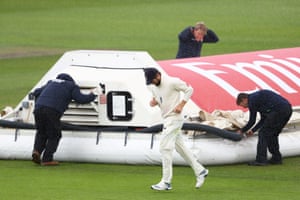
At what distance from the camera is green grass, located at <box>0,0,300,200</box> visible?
15.9 meters

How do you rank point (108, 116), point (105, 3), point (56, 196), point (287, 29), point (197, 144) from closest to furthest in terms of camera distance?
point (56, 196), point (197, 144), point (108, 116), point (287, 29), point (105, 3)

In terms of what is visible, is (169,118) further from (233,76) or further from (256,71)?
(256,71)

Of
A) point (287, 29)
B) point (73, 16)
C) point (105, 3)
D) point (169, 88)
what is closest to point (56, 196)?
point (169, 88)

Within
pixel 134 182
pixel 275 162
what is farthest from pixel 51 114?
pixel 275 162

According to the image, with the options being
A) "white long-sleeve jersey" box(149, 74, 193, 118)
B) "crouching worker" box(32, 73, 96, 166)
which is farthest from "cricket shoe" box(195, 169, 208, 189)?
"crouching worker" box(32, 73, 96, 166)

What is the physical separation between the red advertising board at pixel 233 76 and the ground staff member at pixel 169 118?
359 centimetres

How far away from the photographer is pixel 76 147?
1845 cm

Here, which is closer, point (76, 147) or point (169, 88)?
point (169, 88)

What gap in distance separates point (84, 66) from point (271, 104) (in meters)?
3.32

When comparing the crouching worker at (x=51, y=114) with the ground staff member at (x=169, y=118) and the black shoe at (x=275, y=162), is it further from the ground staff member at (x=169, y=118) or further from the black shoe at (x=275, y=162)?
the black shoe at (x=275, y=162)

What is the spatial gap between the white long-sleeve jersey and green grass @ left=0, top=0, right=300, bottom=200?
1071 mm

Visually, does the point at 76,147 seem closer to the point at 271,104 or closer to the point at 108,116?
the point at 108,116

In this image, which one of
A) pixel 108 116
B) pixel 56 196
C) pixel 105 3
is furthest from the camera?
pixel 105 3

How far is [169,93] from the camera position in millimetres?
15820
